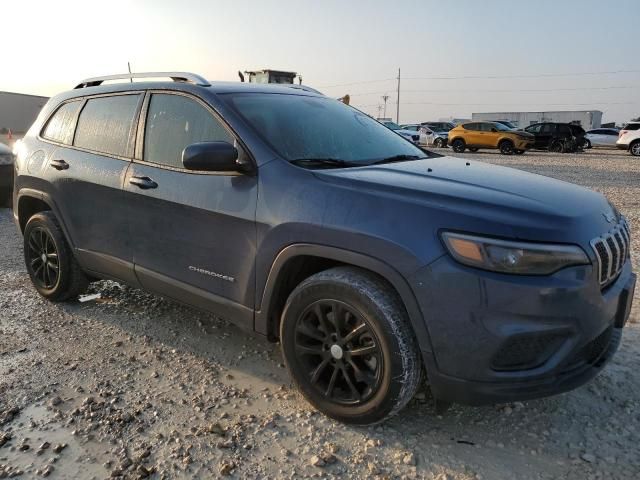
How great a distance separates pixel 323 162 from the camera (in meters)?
2.94

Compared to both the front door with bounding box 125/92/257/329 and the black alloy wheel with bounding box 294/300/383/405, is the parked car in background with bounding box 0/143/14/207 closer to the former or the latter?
the front door with bounding box 125/92/257/329

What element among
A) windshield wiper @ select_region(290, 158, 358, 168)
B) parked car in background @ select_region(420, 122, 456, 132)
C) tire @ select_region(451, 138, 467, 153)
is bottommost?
tire @ select_region(451, 138, 467, 153)

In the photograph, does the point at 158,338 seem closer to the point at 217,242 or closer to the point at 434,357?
the point at 217,242

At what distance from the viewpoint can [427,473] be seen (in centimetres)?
232

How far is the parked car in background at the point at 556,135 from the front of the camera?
25.1 meters

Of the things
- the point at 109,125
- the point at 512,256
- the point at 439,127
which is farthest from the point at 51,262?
the point at 439,127

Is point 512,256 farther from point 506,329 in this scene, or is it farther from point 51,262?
point 51,262

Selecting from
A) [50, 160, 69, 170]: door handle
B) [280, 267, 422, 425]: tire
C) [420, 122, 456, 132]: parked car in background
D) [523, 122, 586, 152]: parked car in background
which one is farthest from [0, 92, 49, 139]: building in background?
[280, 267, 422, 425]: tire

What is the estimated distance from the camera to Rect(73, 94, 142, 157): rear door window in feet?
11.8

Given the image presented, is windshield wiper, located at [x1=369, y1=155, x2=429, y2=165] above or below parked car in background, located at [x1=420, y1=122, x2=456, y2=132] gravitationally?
above

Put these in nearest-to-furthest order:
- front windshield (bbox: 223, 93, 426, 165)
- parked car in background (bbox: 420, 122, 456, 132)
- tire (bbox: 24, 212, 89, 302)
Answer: front windshield (bbox: 223, 93, 426, 165), tire (bbox: 24, 212, 89, 302), parked car in background (bbox: 420, 122, 456, 132)

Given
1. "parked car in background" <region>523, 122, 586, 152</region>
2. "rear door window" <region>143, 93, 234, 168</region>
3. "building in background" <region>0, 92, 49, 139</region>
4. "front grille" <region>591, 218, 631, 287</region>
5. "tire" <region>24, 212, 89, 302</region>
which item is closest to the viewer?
"front grille" <region>591, 218, 631, 287</region>

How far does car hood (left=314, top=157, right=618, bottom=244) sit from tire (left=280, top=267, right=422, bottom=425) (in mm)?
431

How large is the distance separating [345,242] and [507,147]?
23.3 m
